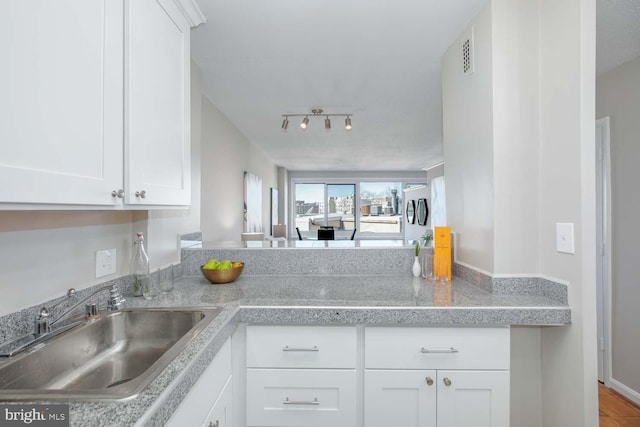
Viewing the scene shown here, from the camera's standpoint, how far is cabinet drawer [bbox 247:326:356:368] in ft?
4.23

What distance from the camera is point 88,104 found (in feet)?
2.84

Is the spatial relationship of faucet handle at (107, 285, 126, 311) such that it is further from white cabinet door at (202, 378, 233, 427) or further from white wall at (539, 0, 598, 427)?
white wall at (539, 0, 598, 427)

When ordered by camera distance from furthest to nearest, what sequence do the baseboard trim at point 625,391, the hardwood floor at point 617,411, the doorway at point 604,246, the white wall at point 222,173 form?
1. the white wall at point 222,173
2. the doorway at point 604,246
3. the baseboard trim at point 625,391
4. the hardwood floor at point 617,411

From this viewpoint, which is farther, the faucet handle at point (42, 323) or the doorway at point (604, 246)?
the doorway at point (604, 246)

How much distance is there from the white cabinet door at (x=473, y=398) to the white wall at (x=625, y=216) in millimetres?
1656

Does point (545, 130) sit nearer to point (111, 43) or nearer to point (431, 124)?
point (111, 43)

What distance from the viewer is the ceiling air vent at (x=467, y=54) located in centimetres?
166

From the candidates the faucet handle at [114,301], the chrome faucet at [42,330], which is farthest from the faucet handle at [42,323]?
the faucet handle at [114,301]

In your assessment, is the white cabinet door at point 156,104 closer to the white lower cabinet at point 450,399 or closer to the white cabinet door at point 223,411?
the white cabinet door at point 223,411

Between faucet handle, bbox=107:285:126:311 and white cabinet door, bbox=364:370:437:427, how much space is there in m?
1.00

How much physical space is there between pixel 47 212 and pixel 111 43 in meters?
0.58

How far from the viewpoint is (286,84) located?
101 inches

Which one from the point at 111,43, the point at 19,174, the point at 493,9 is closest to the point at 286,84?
the point at 493,9

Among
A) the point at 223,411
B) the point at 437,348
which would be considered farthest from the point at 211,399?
the point at 437,348
